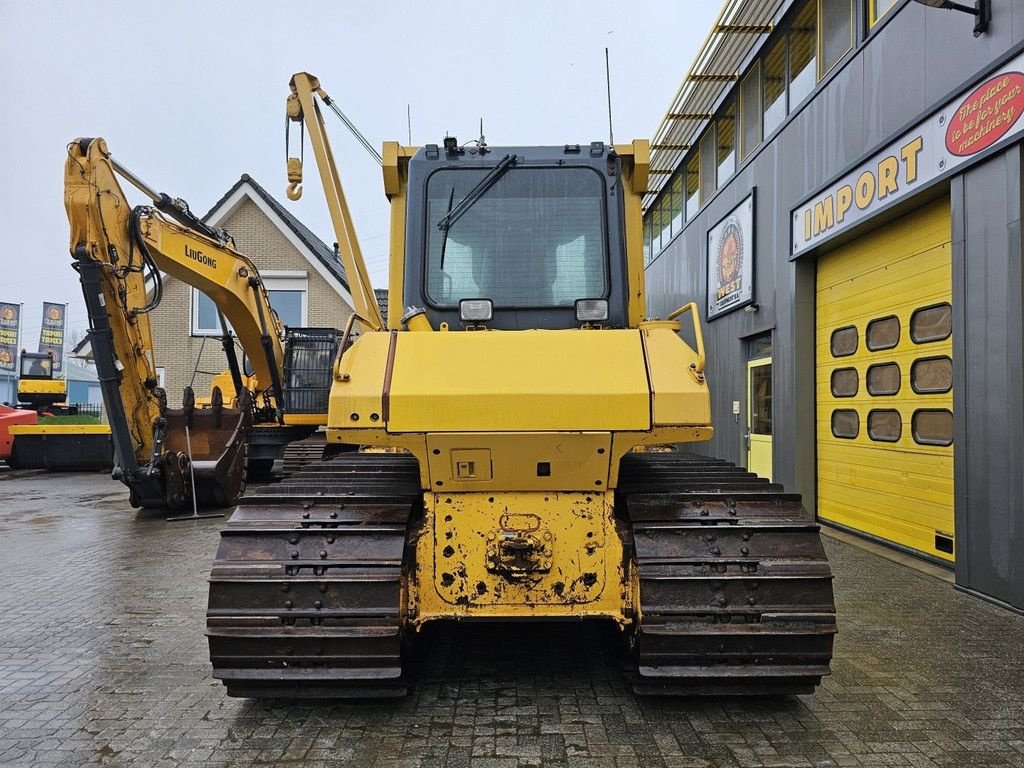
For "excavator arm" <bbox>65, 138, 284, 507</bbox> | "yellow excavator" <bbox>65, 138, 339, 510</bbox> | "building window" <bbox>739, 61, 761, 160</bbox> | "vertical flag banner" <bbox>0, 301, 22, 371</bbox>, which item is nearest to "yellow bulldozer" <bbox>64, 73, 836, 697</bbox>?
"yellow excavator" <bbox>65, 138, 339, 510</bbox>

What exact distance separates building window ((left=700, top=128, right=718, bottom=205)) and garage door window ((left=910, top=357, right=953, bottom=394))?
6196 millimetres

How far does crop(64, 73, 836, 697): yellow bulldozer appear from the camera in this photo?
3.11 m

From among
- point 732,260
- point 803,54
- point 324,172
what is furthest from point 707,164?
point 324,172

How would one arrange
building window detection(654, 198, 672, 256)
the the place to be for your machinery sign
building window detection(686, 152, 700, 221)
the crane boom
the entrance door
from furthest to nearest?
building window detection(654, 198, 672, 256) < building window detection(686, 152, 700, 221) < the the place to be for your machinery sign < the entrance door < the crane boom

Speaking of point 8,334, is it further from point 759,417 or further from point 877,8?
point 877,8

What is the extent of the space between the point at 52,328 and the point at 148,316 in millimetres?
36541

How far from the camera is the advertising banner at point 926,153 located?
5066 mm

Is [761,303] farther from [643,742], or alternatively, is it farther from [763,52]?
[643,742]

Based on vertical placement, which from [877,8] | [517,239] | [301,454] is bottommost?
[301,454]

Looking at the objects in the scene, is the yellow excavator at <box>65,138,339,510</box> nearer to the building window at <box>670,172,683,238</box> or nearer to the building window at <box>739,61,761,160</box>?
the building window at <box>739,61,761,160</box>

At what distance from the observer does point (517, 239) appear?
163 inches

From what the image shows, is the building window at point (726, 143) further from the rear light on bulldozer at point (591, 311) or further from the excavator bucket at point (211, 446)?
the excavator bucket at point (211, 446)

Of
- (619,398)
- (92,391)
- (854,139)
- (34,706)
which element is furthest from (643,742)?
(92,391)

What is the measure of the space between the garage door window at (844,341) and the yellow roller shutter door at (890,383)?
11 mm
